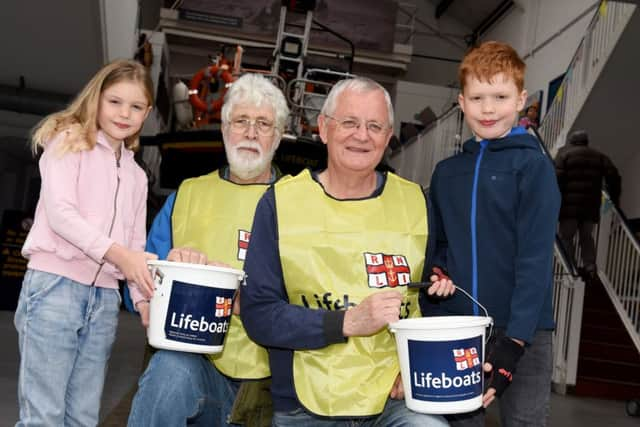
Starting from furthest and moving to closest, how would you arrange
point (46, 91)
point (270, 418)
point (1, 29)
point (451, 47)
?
point (451, 47)
point (46, 91)
point (1, 29)
point (270, 418)

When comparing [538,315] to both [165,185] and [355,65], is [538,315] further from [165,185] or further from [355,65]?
[355,65]

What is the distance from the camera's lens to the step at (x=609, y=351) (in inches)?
316

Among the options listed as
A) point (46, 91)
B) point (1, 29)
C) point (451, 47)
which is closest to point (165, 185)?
point (46, 91)

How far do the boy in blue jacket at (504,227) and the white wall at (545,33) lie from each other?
12632 millimetres

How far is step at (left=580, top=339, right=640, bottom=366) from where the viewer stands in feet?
26.3

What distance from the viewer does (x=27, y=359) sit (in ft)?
7.48

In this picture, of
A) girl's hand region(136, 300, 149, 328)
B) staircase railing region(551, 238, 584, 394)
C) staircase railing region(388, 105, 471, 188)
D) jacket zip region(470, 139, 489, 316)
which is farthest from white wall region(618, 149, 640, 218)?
girl's hand region(136, 300, 149, 328)

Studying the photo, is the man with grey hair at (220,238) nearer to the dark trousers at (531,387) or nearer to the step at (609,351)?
the dark trousers at (531,387)

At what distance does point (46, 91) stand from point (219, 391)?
9.20 m

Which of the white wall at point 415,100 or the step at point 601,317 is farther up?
the white wall at point 415,100

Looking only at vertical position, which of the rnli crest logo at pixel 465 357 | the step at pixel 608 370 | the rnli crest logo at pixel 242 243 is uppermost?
the rnli crest logo at pixel 242 243

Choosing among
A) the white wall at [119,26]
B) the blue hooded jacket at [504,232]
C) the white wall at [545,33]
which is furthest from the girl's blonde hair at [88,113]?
the white wall at [545,33]

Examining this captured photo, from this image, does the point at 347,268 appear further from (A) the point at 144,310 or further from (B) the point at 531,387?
(A) the point at 144,310

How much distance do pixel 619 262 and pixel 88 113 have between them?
774 centimetres
